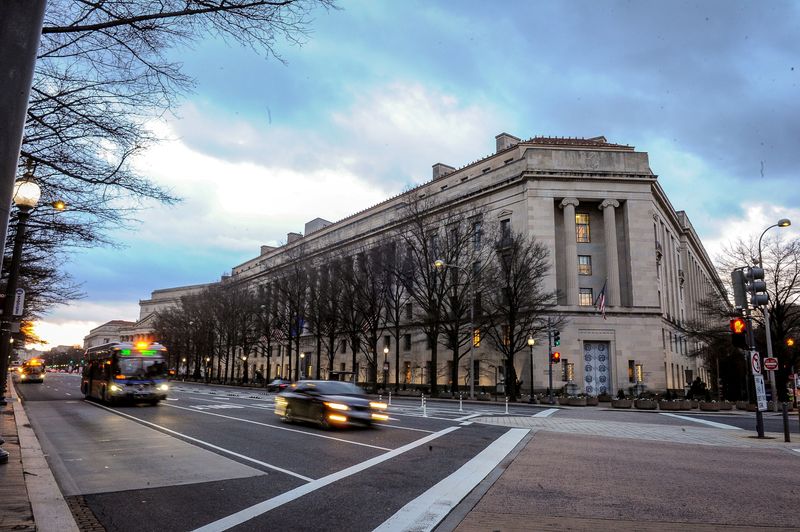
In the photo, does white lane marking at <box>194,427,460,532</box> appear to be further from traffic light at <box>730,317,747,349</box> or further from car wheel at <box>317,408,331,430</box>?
traffic light at <box>730,317,747,349</box>

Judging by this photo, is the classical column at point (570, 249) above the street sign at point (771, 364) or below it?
above

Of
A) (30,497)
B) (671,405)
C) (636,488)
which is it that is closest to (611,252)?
(671,405)

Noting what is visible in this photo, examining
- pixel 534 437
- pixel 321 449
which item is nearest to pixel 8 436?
pixel 321 449

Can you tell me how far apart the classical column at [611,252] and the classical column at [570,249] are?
2.76m

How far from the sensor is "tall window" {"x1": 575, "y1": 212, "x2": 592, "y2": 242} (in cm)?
4964

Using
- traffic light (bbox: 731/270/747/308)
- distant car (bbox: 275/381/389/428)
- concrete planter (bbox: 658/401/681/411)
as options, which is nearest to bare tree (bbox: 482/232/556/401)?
concrete planter (bbox: 658/401/681/411)

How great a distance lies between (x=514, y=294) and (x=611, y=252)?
14122mm

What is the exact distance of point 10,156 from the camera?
3.17m

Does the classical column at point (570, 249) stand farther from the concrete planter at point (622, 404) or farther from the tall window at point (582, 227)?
the concrete planter at point (622, 404)

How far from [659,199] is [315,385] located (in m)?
50.1

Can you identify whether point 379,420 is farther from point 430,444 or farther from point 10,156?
point 10,156

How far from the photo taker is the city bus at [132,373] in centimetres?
2328

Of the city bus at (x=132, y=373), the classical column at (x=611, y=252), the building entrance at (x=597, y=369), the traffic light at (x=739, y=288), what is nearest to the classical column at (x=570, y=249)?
the classical column at (x=611, y=252)

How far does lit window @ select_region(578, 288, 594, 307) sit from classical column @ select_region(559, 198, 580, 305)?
6.39 ft
